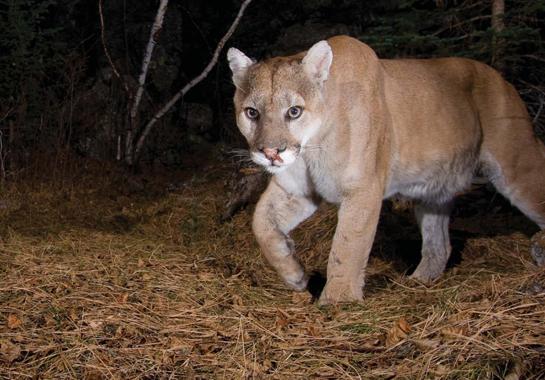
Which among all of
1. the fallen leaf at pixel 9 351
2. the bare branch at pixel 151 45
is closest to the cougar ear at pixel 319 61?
the fallen leaf at pixel 9 351

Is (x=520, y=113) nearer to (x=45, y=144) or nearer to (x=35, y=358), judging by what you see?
(x=35, y=358)

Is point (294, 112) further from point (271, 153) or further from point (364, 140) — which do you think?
point (364, 140)

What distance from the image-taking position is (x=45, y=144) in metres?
8.76

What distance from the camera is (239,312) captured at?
370cm

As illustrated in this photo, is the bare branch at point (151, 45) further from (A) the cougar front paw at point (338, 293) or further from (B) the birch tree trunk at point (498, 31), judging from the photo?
(A) the cougar front paw at point (338, 293)

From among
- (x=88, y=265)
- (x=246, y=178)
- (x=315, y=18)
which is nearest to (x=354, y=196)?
(x=88, y=265)

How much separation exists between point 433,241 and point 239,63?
7.84 feet

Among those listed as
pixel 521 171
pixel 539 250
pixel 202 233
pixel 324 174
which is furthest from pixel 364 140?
pixel 202 233

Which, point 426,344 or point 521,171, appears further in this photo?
point 521,171

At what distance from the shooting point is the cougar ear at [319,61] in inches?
167

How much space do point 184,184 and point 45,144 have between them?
2.04m

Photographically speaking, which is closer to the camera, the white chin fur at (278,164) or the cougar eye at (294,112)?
the white chin fur at (278,164)

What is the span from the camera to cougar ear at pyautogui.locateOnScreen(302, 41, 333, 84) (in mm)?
4250

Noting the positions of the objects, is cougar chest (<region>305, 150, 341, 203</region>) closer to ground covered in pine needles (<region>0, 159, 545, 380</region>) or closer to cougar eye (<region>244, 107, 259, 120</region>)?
cougar eye (<region>244, 107, 259, 120</region>)
